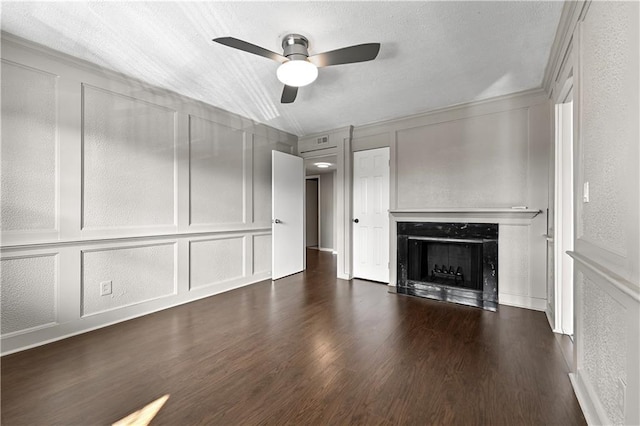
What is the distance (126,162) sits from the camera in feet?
8.97

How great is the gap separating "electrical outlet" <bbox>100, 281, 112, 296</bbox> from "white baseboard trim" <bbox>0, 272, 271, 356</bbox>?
0.19m

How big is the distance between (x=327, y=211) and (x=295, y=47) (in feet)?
19.0

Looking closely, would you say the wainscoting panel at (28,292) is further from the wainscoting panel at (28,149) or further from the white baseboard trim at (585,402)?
the white baseboard trim at (585,402)

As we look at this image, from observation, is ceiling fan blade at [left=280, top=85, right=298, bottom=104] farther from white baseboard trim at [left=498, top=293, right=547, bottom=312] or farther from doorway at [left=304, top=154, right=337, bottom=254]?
doorway at [left=304, top=154, right=337, bottom=254]

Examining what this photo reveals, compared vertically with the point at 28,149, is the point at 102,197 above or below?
below

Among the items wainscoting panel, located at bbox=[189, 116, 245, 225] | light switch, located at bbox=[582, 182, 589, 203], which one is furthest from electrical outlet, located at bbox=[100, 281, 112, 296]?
light switch, located at bbox=[582, 182, 589, 203]

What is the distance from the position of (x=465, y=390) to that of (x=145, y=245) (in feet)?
9.99

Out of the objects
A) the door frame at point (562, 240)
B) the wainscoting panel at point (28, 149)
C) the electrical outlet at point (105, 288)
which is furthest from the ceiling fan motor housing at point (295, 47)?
the electrical outlet at point (105, 288)

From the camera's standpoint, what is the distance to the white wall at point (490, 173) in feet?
9.75

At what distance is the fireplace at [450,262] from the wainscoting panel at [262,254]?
197cm

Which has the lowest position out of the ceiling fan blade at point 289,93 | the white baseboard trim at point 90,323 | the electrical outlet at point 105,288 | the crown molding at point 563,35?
the white baseboard trim at point 90,323

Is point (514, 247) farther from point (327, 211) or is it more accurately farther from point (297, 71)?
point (327, 211)

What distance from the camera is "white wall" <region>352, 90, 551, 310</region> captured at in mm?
2973

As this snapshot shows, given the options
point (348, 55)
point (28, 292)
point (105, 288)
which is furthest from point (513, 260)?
point (28, 292)
